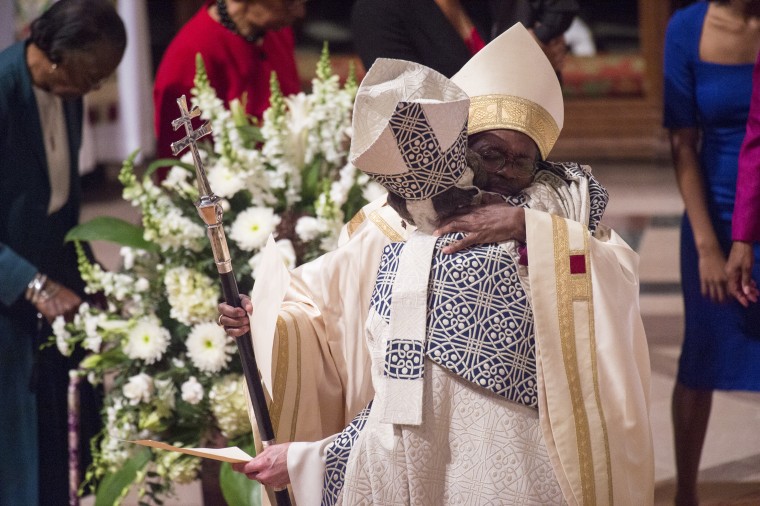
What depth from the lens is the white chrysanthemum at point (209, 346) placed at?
3107 millimetres

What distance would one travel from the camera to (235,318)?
240 centimetres

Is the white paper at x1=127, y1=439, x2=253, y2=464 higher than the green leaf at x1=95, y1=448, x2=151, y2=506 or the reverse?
higher

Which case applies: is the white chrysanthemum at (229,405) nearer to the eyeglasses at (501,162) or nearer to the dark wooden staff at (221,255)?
→ the dark wooden staff at (221,255)

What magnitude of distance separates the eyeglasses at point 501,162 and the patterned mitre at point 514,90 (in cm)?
5

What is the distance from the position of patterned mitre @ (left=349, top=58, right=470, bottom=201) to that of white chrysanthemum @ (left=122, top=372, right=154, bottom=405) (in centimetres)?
126

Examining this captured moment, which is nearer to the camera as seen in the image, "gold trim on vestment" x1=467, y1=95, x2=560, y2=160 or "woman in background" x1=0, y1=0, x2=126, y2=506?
"gold trim on vestment" x1=467, y1=95, x2=560, y2=160

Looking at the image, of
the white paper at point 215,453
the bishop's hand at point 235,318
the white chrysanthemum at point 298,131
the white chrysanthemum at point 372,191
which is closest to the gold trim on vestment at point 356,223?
the bishop's hand at point 235,318

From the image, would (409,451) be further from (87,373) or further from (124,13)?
(124,13)

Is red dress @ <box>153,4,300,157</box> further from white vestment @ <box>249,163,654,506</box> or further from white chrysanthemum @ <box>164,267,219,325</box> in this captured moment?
white vestment @ <box>249,163,654,506</box>

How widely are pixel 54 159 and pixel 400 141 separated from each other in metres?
1.85

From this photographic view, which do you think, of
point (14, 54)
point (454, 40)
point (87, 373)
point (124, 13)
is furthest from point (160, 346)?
point (124, 13)

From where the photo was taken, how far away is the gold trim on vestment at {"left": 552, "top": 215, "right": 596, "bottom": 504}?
2.18 meters

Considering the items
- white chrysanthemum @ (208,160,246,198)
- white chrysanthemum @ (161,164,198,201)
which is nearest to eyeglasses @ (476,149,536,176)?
white chrysanthemum @ (208,160,246,198)

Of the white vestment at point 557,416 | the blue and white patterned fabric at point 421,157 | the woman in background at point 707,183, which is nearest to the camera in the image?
the blue and white patterned fabric at point 421,157
